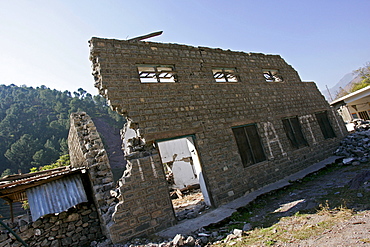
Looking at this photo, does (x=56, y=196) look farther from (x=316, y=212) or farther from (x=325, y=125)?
(x=325, y=125)

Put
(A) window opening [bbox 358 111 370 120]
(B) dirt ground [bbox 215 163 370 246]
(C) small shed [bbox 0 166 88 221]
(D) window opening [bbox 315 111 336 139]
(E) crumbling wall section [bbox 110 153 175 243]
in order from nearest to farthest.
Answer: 1. (B) dirt ground [bbox 215 163 370 246]
2. (E) crumbling wall section [bbox 110 153 175 243]
3. (C) small shed [bbox 0 166 88 221]
4. (D) window opening [bbox 315 111 336 139]
5. (A) window opening [bbox 358 111 370 120]

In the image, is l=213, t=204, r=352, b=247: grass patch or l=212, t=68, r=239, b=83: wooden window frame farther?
l=212, t=68, r=239, b=83: wooden window frame

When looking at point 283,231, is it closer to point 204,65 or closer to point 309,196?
point 309,196

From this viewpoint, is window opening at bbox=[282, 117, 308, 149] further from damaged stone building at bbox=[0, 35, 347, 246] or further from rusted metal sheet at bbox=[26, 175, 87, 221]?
rusted metal sheet at bbox=[26, 175, 87, 221]

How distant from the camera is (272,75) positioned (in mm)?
11148

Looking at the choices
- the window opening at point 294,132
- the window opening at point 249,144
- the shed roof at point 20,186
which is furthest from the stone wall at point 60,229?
the window opening at point 294,132

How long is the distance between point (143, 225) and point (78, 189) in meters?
2.99

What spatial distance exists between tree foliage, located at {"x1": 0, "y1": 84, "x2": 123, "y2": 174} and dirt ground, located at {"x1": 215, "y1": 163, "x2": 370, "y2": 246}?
39.2 m

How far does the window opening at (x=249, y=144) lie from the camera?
7832 millimetres

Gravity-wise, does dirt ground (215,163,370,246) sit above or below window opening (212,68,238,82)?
below

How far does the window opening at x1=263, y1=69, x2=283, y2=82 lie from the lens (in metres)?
10.8

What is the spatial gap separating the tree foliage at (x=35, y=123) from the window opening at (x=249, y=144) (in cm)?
3766

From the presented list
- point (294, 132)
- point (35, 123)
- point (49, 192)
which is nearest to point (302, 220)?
point (294, 132)

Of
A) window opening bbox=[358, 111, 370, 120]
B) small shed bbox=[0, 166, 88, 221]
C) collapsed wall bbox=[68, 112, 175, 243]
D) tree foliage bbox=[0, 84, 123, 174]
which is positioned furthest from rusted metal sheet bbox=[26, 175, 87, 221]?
tree foliage bbox=[0, 84, 123, 174]
